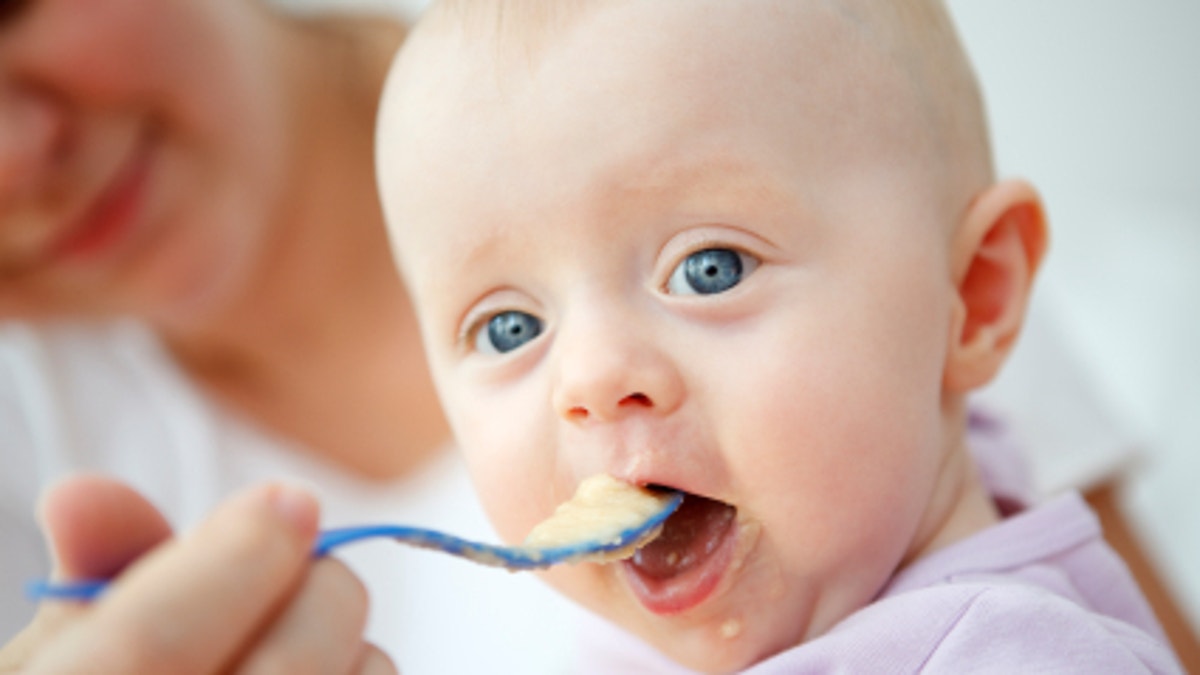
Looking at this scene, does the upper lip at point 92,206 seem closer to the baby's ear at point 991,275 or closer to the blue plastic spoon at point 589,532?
the blue plastic spoon at point 589,532

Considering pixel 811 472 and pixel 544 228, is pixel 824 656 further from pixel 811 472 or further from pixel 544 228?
pixel 544 228

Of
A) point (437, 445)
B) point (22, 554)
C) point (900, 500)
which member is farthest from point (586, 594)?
point (437, 445)

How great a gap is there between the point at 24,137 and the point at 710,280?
0.84 meters

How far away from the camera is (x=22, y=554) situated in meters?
1.16

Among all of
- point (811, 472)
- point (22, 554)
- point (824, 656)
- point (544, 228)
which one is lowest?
point (22, 554)

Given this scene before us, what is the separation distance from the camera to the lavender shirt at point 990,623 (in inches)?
22.8

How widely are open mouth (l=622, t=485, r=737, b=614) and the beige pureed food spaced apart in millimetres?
33

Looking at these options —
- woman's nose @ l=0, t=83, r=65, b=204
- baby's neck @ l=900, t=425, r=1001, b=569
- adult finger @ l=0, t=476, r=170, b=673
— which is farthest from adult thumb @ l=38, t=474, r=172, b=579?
woman's nose @ l=0, t=83, r=65, b=204

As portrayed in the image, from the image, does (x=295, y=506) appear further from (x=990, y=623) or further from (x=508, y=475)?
(x=990, y=623)

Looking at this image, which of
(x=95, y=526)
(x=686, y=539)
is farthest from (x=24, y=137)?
(x=686, y=539)

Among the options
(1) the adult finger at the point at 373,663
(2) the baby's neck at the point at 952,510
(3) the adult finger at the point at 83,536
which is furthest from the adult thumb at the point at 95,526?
(2) the baby's neck at the point at 952,510

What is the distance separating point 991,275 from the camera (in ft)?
2.42

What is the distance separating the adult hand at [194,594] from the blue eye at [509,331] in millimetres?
224

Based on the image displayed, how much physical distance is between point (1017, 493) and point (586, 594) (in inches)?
18.0
